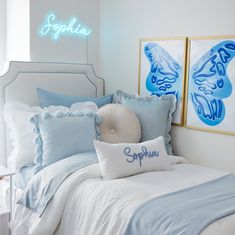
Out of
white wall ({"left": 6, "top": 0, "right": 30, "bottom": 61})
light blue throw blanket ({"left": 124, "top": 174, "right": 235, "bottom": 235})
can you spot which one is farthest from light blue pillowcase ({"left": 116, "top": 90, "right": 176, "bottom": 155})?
white wall ({"left": 6, "top": 0, "right": 30, "bottom": 61})

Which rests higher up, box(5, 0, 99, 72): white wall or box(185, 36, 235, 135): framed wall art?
box(5, 0, 99, 72): white wall

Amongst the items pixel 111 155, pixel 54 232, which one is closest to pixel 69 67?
pixel 111 155

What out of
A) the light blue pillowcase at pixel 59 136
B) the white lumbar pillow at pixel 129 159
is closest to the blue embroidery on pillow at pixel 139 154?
the white lumbar pillow at pixel 129 159

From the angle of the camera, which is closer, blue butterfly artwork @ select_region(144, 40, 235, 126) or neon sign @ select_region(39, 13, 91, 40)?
blue butterfly artwork @ select_region(144, 40, 235, 126)

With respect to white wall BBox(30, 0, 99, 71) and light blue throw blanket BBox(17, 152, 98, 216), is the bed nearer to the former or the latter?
light blue throw blanket BBox(17, 152, 98, 216)

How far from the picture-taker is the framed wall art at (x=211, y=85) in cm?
255

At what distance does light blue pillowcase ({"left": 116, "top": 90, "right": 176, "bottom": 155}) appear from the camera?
112 inches

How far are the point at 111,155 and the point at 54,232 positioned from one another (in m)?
0.54

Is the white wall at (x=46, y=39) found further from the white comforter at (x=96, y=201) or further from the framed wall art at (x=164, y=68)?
the white comforter at (x=96, y=201)

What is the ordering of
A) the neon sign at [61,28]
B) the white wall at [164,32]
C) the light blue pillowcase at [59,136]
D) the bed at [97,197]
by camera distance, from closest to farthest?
the bed at [97,197] → the light blue pillowcase at [59,136] → the white wall at [164,32] → the neon sign at [61,28]

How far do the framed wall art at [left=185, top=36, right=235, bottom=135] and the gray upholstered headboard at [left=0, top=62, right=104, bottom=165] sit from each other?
3.01 feet

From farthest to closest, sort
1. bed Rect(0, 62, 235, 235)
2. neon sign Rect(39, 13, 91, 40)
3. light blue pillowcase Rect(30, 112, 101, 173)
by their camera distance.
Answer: neon sign Rect(39, 13, 91, 40), light blue pillowcase Rect(30, 112, 101, 173), bed Rect(0, 62, 235, 235)

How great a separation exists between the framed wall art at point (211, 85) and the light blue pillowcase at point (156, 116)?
0.44 feet

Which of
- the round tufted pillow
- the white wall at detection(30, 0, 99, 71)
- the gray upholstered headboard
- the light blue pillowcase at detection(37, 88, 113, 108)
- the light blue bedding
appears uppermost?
the white wall at detection(30, 0, 99, 71)
